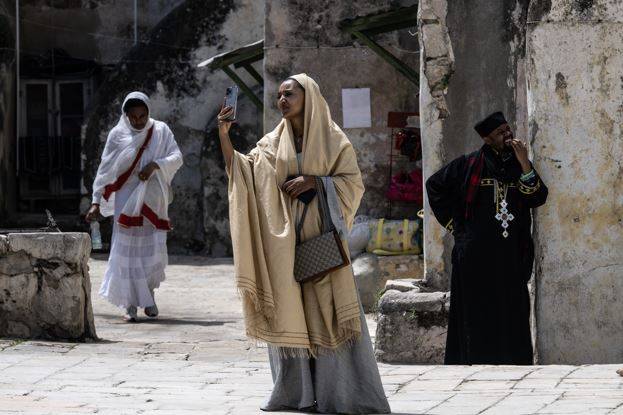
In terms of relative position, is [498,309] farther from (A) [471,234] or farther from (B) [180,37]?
(B) [180,37]

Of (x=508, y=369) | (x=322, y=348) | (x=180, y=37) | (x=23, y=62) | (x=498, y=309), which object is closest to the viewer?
(x=322, y=348)

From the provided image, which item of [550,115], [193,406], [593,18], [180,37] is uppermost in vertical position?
[180,37]

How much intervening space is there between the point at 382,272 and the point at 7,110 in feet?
33.5

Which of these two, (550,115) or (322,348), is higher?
(550,115)

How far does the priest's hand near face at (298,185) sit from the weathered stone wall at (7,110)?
14.6 m

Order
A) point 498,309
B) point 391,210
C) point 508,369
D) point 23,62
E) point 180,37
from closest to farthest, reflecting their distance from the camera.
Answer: point 508,369
point 498,309
point 391,210
point 180,37
point 23,62

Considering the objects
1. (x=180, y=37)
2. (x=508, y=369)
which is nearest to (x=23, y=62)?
(x=180, y=37)

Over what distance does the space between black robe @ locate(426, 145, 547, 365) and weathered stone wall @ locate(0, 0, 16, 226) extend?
13.2 metres

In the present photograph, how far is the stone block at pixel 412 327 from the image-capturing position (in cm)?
920

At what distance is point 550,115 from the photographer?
27.2ft

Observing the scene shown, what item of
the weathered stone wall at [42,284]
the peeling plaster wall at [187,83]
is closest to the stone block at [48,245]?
the weathered stone wall at [42,284]

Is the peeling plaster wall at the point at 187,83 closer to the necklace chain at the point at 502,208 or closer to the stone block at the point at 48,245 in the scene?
the stone block at the point at 48,245

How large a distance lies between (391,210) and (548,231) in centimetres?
524

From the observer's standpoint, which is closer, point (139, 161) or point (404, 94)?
point (139, 161)
